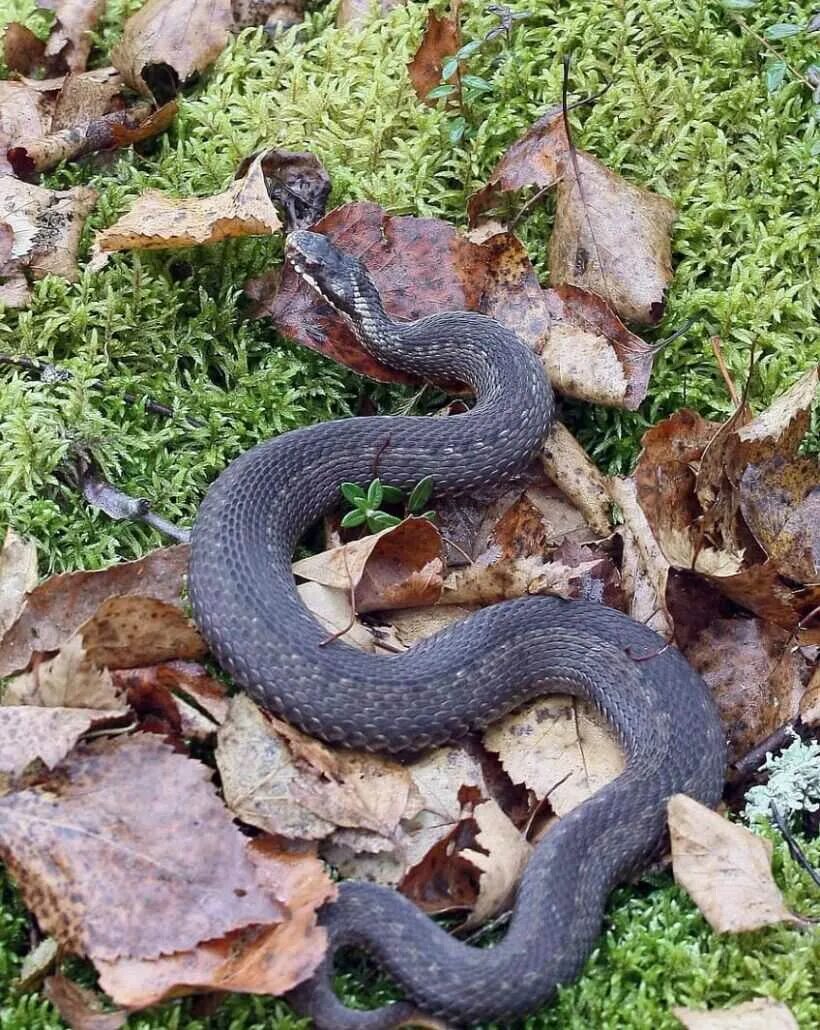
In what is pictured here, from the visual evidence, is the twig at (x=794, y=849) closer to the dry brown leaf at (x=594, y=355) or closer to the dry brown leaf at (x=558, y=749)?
the dry brown leaf at (x=558, y=749)

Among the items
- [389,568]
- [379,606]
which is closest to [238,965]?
[379,606]

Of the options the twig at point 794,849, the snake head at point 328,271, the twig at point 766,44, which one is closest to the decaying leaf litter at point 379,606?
the snake head at point 328,271

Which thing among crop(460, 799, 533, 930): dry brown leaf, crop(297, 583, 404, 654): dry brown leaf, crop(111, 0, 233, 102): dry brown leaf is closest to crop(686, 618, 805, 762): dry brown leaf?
crop(460, 799, 533, 930): dry brown leaf

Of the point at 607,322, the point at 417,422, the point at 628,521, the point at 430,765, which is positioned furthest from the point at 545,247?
the point at 430,765

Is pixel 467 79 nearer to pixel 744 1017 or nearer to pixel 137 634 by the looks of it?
pixel 137 634

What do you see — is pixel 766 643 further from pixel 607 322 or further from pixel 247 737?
pixel 247 737

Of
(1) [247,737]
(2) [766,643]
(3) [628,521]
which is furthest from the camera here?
(3) [628,521]

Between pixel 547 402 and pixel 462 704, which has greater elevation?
pixel 547 402
